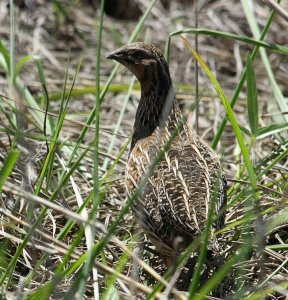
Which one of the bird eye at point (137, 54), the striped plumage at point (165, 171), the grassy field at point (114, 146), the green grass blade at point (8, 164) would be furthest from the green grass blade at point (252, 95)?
the green grass blade at point (8, 164)

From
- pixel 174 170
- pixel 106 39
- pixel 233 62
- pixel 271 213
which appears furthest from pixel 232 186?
pixel 106 39

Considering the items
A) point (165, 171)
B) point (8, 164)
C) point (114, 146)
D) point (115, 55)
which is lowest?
point (114, 146)

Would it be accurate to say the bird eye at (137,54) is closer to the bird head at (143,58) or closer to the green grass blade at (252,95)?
the bird head at (143,58)

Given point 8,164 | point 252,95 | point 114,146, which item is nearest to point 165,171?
point 252,95

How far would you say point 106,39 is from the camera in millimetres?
7668

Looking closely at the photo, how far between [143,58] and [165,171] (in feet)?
2.75

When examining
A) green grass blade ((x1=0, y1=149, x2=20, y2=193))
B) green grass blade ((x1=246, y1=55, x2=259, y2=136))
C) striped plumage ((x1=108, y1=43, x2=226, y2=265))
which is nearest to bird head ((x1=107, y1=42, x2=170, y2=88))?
striped plumage ((x1=108, y1=43, x2=226, y2=265))

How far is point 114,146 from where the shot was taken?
5711 millimetres

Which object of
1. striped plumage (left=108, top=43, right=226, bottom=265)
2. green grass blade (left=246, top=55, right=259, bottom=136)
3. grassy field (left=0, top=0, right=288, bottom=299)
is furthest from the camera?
green grass blade (left=246, top=55, right=259, bottom=136)

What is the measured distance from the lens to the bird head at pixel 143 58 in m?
4.70

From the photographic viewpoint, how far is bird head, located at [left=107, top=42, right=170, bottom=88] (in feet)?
15.4

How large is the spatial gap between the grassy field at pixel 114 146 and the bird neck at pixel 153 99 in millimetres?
140

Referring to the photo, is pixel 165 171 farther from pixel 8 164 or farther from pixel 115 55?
pixel 8 164

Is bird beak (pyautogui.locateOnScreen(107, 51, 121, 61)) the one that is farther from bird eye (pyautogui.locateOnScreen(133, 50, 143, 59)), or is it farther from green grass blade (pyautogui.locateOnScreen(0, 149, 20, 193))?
green grass blade (pyautogui.locateOnScreen(0, 149, 20, 193))
